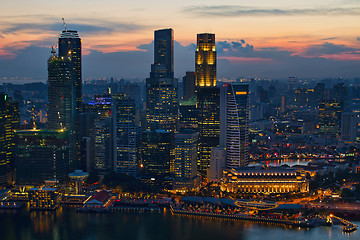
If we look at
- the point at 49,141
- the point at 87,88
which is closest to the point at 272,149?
the point at 49,141

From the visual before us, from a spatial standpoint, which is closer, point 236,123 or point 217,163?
point 217,163

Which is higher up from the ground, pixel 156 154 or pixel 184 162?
pixel 156 154

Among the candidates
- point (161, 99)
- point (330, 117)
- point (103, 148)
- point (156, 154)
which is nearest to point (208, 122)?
point (161, 99)

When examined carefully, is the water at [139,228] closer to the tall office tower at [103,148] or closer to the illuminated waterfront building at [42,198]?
the illuminated waterfront building at [42,198]

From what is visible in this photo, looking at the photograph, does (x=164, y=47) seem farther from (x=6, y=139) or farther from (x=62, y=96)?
(x=6, y=139)

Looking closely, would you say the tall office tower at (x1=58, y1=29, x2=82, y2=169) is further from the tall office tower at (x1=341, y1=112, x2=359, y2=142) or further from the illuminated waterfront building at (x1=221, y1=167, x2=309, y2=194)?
the tall office tower at (x1=341, y1=112, x2=359, y2=142)

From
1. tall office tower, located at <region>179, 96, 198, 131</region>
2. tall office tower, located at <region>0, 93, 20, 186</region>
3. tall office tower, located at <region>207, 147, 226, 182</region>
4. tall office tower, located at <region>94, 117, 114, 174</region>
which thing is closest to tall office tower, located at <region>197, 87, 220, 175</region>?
tall office tower, located at <region>179, 96, 198, 131</region>

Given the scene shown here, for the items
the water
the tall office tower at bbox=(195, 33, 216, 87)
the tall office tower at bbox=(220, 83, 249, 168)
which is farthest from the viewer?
the tall office tower at bbox=(195, 33, 216, 87)
